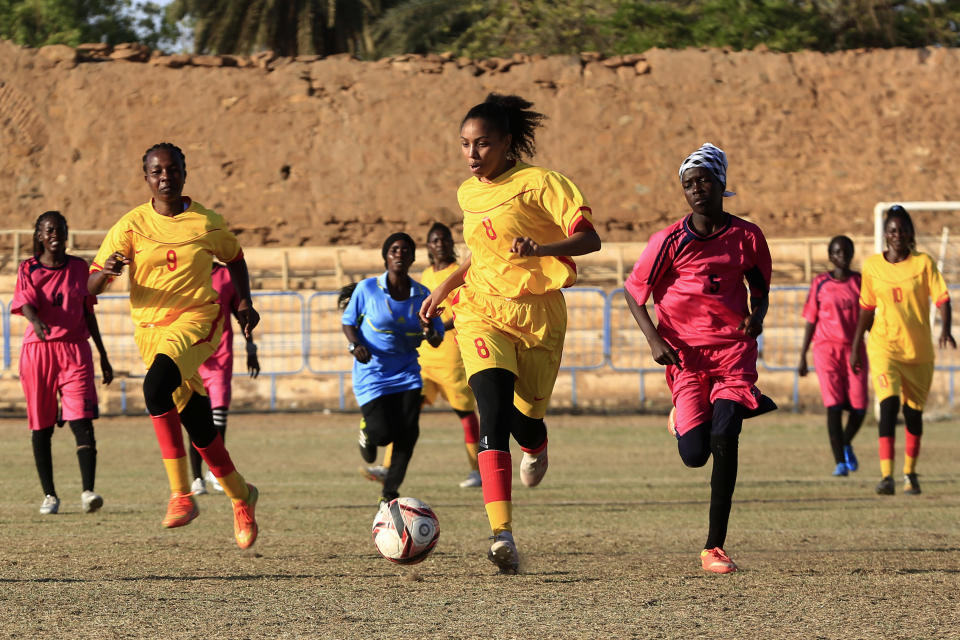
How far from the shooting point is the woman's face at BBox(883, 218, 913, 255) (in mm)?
10672

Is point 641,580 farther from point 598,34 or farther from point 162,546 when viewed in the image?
point 598,34

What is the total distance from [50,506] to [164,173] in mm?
3147

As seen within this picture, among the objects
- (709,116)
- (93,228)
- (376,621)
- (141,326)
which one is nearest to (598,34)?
(709,116)

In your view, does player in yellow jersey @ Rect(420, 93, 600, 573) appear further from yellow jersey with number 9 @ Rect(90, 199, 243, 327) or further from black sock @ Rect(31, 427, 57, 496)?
black sock @ Rect(31, 427, 57, 496)

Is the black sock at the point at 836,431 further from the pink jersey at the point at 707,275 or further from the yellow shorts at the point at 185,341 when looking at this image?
the yellow shorts at the point at 185,341

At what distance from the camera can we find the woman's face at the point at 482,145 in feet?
22.5

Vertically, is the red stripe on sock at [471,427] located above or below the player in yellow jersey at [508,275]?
below

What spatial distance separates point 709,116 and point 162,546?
2613 centimetres

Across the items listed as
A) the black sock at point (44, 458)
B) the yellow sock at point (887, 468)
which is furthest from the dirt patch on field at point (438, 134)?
the black sock at point (44, 458)

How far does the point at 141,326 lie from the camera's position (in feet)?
25.2

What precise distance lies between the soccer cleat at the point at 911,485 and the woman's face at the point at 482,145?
5.59 meters

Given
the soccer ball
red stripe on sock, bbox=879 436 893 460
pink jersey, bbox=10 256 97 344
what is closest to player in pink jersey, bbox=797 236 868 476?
red stripe on sock, bbox=879 436 893 460

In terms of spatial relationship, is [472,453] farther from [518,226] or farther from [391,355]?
[518,226]

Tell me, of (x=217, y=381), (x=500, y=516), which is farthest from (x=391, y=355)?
(x=500, y=516)
